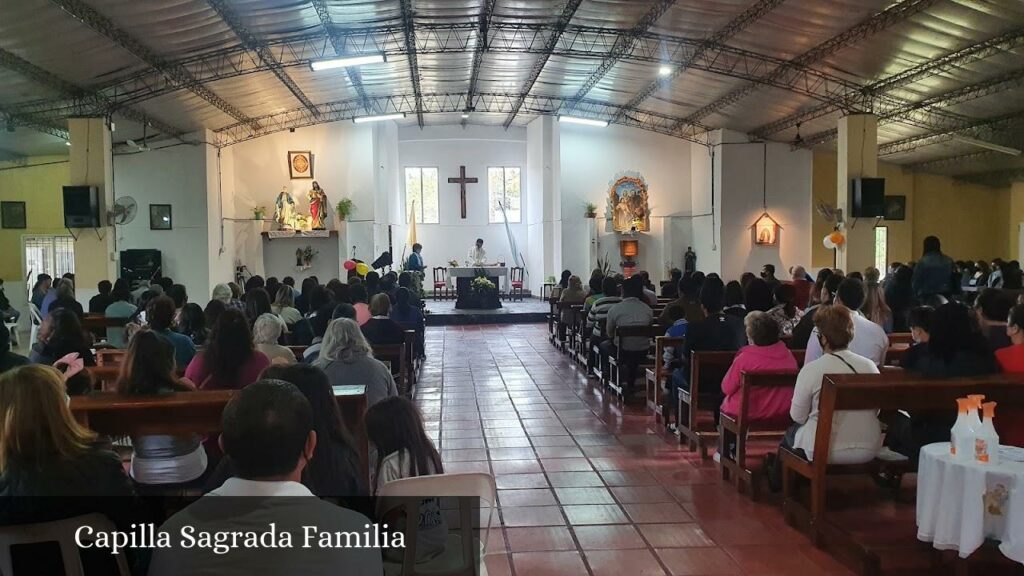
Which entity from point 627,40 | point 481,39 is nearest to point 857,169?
point 627,40

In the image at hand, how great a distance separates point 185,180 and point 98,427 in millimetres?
13369

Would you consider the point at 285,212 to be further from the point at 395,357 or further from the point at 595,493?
the point at 595,493

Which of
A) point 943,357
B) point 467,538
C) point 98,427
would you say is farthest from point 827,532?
point 98,427

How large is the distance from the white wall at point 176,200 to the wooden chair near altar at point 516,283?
21.3 feet

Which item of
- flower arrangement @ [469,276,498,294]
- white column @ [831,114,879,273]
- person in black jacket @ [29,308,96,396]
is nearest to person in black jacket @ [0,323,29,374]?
person in black jacket @ [29,308,96,396]

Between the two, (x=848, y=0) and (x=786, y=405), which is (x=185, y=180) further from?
(x=786, y=405)

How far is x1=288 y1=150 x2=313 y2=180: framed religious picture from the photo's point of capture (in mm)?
16688

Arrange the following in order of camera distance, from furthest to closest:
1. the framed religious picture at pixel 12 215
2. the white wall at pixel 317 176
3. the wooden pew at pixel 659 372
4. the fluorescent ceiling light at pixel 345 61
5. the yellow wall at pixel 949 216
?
the yellow wall at pixel 949 216 < the white wall at pixel 317 176 < the framed religious picture at pixel 12 215 < the fluorescent ceiling light at pixel 345 61 < the wooden pew at pixel 659 372

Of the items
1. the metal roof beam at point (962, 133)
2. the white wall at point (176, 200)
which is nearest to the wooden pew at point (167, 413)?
the white wall at point (176, 200)

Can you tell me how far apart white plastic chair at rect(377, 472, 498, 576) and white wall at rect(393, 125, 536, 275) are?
56.9 feet

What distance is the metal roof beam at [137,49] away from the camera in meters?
8.27

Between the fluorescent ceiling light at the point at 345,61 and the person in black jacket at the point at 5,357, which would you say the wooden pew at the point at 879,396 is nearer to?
the person in black jacket at the point at 5,357

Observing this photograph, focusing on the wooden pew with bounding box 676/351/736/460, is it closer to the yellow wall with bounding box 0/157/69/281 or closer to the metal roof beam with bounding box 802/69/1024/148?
the metal roof beam with bounding box 802/69/1024/148

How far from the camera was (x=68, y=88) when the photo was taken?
34.8 ft
